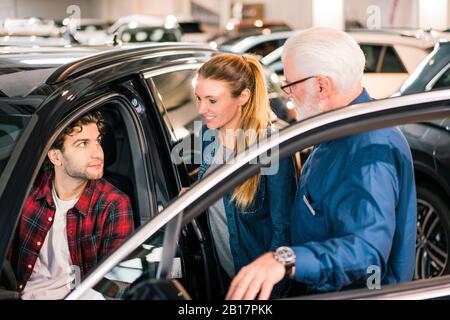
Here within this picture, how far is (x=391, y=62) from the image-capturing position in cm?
1036

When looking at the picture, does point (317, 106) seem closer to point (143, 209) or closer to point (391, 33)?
point (143, 209)

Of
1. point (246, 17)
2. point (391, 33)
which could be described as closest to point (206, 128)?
point (391, 33)

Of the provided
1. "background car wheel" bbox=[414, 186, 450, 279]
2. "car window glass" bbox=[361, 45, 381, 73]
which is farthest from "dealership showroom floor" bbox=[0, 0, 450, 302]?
"car window glass" bbox=[361, 45, 381, 73]

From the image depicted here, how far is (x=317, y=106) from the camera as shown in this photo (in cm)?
268

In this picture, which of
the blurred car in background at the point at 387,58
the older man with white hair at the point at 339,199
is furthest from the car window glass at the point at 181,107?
the blurred car in background at the point at 387,58

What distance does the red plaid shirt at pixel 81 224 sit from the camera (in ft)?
10.0

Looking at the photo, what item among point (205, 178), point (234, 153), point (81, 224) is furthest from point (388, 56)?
point (205, 178)

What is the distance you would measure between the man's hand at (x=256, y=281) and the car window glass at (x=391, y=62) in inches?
328

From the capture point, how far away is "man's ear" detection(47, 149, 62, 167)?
309 centimetres

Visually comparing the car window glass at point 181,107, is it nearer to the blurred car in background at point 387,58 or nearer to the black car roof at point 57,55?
the black car roof at point 57,55

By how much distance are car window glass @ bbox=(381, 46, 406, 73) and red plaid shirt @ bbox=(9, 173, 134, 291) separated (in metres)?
7.48

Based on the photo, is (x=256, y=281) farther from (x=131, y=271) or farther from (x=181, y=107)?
(x=181, y=107)

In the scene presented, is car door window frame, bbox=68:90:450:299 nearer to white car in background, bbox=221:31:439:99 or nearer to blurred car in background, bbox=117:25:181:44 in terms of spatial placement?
white car in background, bbox=221:31:439:99

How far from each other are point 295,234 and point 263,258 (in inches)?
16.9
